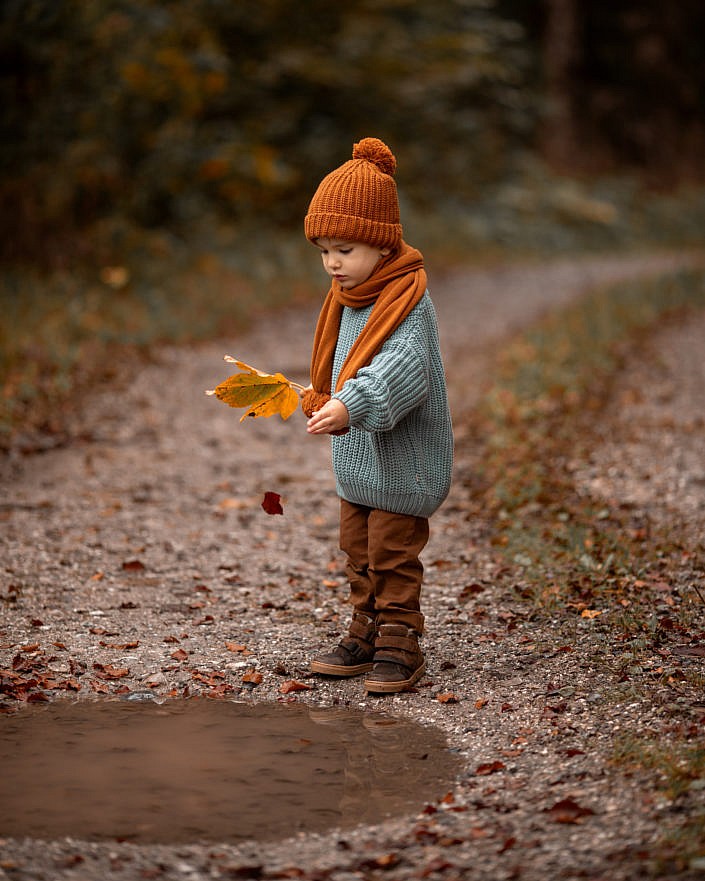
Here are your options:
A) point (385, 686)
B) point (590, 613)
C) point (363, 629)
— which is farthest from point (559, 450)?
point (385, 686)

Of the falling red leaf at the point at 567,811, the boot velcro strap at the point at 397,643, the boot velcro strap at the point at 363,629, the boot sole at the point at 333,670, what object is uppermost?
the falling red leaf at the point at 567,811

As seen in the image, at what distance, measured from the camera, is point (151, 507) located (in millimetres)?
6141

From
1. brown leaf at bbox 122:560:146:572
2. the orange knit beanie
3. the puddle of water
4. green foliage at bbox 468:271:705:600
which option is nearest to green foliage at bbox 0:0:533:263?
green foliage at bbox 468:271:705:600

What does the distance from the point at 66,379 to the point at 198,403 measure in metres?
0.96

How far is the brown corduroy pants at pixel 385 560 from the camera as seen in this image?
3.81m

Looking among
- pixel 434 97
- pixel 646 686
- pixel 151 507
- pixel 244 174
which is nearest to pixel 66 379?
pixel 151 507

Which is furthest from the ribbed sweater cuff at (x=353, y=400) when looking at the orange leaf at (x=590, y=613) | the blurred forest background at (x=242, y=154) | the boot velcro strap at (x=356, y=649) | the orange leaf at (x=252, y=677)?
the blurred forest background at (x=242, y=154)

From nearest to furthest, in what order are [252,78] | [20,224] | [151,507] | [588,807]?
1. [588,807]
2. [151,507]
3. [20,224]
4. [252,78]

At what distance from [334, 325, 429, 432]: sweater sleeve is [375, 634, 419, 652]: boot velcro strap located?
0.75 meters

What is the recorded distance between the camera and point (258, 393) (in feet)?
12.1

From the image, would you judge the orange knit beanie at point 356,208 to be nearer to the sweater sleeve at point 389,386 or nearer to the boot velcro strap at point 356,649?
the sweater sleeve at point 389,386

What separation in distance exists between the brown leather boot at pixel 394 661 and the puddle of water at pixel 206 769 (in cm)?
15

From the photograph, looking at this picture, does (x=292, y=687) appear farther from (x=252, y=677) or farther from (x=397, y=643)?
(x=397, y=643)

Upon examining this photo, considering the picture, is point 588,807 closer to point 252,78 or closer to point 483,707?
point 483,707
